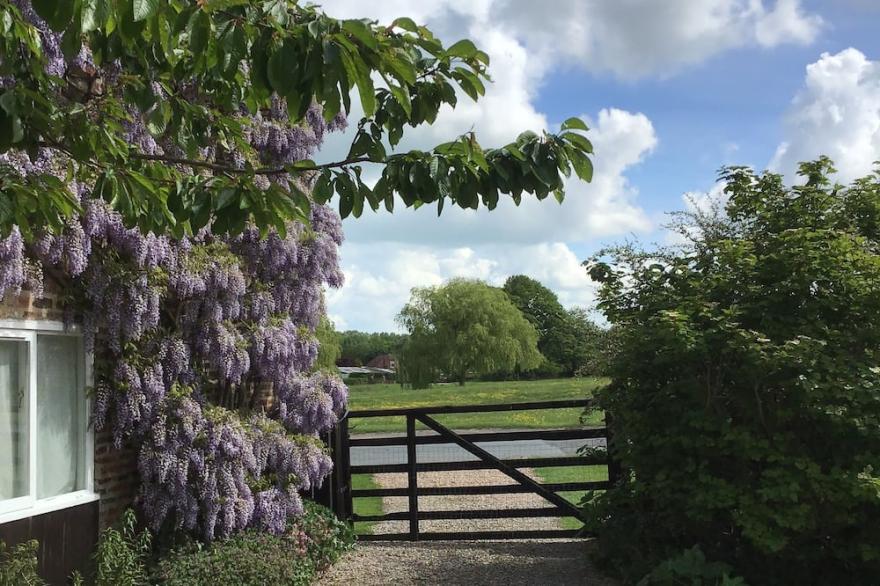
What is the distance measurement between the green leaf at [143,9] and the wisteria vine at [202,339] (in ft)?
10.2

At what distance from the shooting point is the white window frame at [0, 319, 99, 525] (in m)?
5.04

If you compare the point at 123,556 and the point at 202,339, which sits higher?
the point at 202,339

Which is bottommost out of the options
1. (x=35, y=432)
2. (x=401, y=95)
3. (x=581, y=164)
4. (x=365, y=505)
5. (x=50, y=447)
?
(x=365, y=505)

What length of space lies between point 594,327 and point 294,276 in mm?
3826

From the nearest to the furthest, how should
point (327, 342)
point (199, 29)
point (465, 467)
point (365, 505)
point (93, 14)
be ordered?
point (93, 14), point (199, 29), point (465, 467), point (365, 505), point (327, 342)

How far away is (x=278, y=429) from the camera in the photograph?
732 centimetres

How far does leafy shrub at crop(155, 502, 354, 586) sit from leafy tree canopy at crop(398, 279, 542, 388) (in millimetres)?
38321

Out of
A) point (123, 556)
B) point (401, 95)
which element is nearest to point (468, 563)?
point (123, 556)

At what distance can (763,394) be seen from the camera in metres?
5.73

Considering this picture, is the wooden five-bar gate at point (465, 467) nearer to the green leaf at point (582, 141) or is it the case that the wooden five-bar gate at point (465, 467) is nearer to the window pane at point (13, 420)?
the window pane at point (13, 420)

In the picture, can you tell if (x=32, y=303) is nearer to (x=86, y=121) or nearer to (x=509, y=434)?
(x=86, y=121)

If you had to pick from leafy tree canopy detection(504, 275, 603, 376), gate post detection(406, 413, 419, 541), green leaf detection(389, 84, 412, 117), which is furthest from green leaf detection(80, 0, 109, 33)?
leafy tree canopy detection(504, 275, 603, 376)

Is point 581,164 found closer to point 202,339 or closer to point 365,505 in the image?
point 202,339

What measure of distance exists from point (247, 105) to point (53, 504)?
11.8 feet
